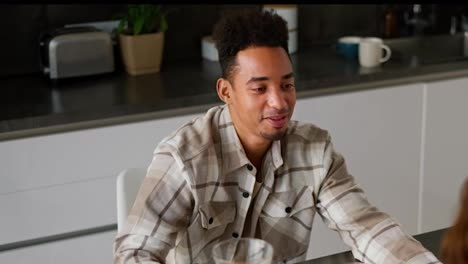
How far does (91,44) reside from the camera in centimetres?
241

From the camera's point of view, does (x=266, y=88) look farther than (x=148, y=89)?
No

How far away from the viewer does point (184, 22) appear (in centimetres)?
274

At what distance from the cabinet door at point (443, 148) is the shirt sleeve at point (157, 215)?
4.30ft

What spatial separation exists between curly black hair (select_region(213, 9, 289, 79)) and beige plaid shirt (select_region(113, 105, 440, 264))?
164 millimetres

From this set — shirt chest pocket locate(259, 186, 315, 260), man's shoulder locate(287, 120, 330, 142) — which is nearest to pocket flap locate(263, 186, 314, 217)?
shirt chest pocket locate(259, 186, 315, 260)

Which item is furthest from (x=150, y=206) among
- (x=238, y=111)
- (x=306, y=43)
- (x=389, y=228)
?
(x=306, y=43)

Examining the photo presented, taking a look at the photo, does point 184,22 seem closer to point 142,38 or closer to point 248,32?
point 142,38

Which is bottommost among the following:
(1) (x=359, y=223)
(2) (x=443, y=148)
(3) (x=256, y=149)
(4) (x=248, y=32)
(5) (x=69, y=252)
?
(5) (x=69, y=252)

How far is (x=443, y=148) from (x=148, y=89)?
1028 millimetres

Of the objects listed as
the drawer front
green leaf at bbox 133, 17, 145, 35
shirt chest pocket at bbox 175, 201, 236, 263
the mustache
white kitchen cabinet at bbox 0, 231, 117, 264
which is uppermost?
green leaf at bbox 133, 17, 145, 35

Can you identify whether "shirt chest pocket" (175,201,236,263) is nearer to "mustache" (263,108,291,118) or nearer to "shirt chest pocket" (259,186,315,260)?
"shirt chest pocket" (259,186,315,260)

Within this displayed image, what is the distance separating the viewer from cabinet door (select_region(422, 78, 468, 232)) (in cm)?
254

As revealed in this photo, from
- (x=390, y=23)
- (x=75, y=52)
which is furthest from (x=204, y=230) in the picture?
(x=390, y=23)

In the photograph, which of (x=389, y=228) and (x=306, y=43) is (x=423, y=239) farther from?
(x=306, y=43)
